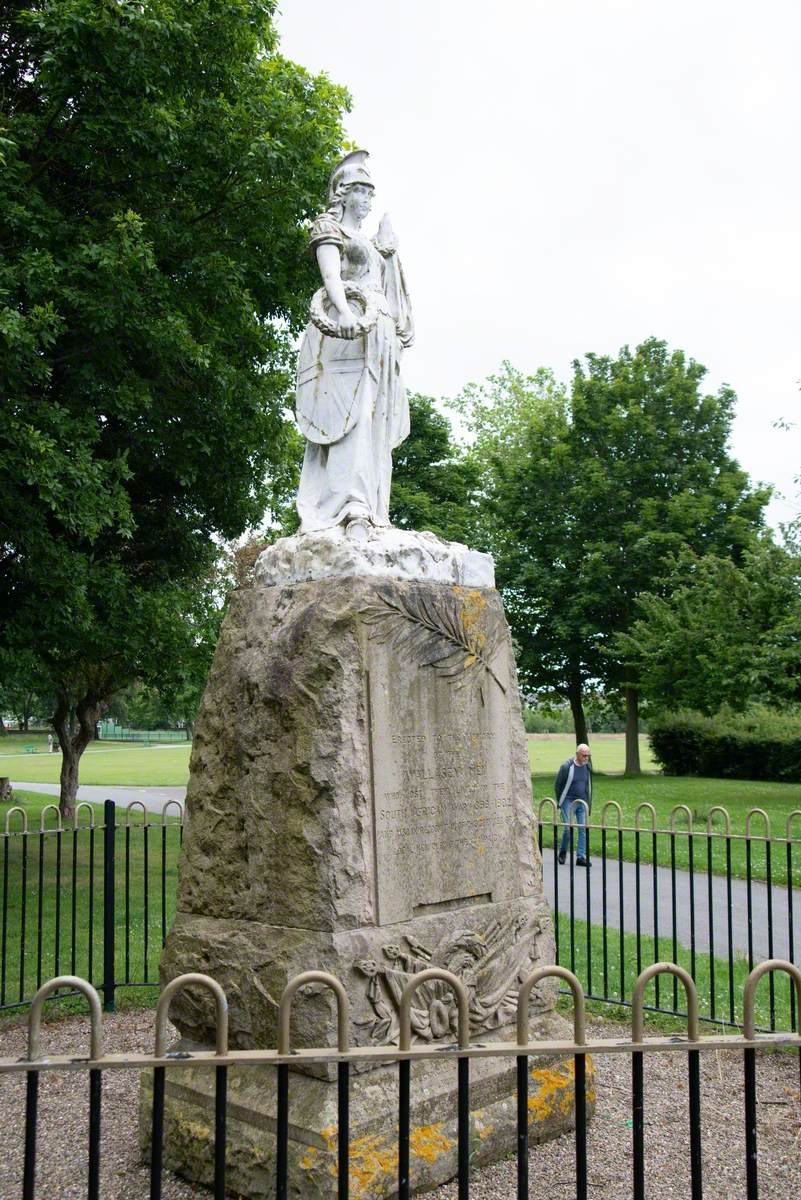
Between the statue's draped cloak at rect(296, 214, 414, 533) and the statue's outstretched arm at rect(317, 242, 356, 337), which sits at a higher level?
the statue's outstretched arm at rect(317, 242, 356, 337)

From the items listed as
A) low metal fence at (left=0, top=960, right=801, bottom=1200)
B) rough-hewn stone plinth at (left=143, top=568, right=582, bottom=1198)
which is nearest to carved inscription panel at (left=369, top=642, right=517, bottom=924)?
rough-hewn stone plinth at (left=143, top=568, right=582, bottom=1198)

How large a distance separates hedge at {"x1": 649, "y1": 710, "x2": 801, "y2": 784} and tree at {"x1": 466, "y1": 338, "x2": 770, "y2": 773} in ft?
4.39

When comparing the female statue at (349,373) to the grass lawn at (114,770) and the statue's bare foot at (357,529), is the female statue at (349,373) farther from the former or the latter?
the grass lawn at (114,770)

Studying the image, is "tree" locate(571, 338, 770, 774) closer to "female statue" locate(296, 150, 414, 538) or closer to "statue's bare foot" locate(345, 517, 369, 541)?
"female statue" locate(296, 150, 414, 538)

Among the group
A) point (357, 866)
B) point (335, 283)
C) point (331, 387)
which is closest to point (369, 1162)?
point (357, 866)

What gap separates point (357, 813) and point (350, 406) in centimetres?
200

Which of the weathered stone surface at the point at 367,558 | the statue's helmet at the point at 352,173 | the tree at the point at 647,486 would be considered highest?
the tree at the point at 647,486

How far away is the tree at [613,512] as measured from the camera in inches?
1097

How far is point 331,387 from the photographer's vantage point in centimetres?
527

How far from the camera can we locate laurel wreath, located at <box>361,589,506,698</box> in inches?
187

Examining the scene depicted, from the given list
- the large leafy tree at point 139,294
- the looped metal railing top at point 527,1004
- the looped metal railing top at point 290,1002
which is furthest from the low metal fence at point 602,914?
the looped metal railing top at point 290,1002

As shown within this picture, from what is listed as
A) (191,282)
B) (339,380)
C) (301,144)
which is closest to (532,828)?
(339,380)

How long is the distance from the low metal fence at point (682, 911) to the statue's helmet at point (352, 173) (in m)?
3.64

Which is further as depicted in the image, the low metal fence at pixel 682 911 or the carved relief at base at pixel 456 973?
the low metal fence at pixel 682 911
